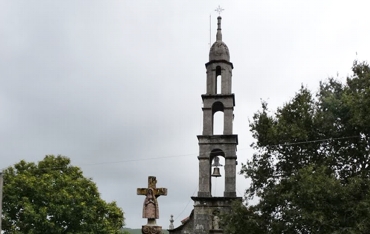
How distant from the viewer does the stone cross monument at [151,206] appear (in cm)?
1332

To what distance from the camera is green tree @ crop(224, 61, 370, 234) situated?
60.1ft

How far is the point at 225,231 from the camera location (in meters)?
20.8

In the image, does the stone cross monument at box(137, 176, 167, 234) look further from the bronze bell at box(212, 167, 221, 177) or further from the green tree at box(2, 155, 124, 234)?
the green tree at box(2, 155, 124, 234)

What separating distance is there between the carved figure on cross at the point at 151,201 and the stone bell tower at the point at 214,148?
10.8 metres

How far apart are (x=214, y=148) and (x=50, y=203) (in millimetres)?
9160

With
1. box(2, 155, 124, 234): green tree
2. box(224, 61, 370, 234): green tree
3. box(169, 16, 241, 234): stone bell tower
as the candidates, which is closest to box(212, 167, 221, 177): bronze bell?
box(169, 16, 241, 234): stone bell tower

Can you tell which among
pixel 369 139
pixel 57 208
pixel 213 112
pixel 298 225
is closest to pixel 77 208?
pixel 57 208

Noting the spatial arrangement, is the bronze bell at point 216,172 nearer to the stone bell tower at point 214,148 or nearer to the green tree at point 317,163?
the stone bell tower at point 214,148

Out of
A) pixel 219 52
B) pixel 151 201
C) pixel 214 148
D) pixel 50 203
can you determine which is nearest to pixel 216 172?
pixel 214 148

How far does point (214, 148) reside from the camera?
84.6 ft

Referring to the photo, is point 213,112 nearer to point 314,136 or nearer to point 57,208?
point 314,136

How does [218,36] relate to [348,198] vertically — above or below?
above

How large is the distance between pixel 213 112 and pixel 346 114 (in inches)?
314

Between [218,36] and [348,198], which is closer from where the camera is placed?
[348,198]
